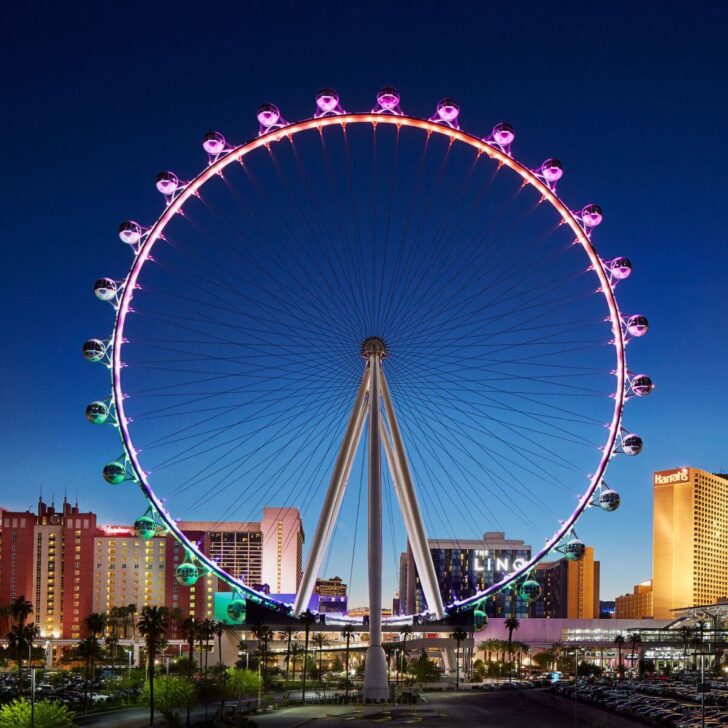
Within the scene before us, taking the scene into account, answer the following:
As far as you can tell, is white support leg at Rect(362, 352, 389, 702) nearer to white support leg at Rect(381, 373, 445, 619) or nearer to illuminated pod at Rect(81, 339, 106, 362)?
white support leg at Rect(381, 373, 445, 619)

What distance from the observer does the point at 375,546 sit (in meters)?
61.2

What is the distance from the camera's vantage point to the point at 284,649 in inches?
4729

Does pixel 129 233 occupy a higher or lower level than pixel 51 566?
higher

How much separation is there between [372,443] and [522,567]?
10.9 m

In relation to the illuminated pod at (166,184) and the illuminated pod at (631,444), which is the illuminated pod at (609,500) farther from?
the illuminated pod at (166,184)

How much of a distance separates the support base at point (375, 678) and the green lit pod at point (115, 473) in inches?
878

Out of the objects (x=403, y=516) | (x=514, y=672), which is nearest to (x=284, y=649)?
(x=514, y=672)

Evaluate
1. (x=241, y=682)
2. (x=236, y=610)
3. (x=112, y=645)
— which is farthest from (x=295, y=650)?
(x=236, y=610)

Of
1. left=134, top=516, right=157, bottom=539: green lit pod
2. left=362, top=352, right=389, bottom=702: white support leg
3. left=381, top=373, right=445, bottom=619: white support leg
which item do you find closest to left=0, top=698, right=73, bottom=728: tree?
left=134, top=516, right=157, bottom=539: green lit pod

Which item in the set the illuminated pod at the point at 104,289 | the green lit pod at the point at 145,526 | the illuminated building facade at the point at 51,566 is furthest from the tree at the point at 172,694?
the illuminated building facade at the point at 51,566

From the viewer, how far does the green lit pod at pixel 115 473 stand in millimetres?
49562

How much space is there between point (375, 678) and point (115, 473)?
77.8 ft

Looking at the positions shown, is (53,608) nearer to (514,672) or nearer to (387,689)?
(514,672)

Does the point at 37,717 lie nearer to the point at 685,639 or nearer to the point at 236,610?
the point at 236,610
